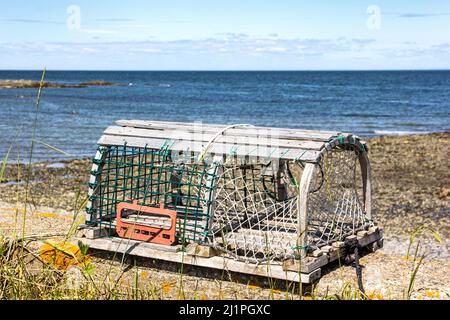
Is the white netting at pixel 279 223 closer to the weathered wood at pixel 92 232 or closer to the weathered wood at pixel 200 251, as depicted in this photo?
the weathered wood at pixel 200 251

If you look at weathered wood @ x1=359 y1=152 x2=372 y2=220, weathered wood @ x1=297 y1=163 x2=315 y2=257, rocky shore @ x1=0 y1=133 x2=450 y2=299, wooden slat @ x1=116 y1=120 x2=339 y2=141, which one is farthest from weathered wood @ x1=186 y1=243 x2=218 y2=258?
weathered wood @ x1=359 y1=152 x2=372 y2=220

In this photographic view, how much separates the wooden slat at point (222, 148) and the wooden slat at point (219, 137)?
0.04 meters

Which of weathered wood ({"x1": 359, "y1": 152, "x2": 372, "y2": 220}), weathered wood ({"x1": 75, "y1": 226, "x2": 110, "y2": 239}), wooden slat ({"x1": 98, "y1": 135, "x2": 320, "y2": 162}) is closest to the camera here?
wooden slat ({"x1": 98, "y1": 135, "x2": 320, "y2": 162})

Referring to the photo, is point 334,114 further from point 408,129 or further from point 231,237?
point 231,237

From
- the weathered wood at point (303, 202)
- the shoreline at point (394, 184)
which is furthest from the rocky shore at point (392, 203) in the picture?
the weathered wood at point (303, 202)

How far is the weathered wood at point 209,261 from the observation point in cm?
459

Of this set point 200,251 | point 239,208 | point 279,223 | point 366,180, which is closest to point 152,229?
point 200,251

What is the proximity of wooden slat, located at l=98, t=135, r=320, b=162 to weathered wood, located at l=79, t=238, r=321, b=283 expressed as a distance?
2.92 feet

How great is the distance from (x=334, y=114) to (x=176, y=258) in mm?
26550

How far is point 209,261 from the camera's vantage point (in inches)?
191

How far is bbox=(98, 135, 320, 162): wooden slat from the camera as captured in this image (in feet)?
16.0

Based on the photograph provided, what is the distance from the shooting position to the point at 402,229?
27.7ft

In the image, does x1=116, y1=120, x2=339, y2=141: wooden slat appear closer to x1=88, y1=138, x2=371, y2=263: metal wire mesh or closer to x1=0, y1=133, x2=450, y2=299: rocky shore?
x1=88, y1=138, x2=371, y2=263: metal wire mesh
